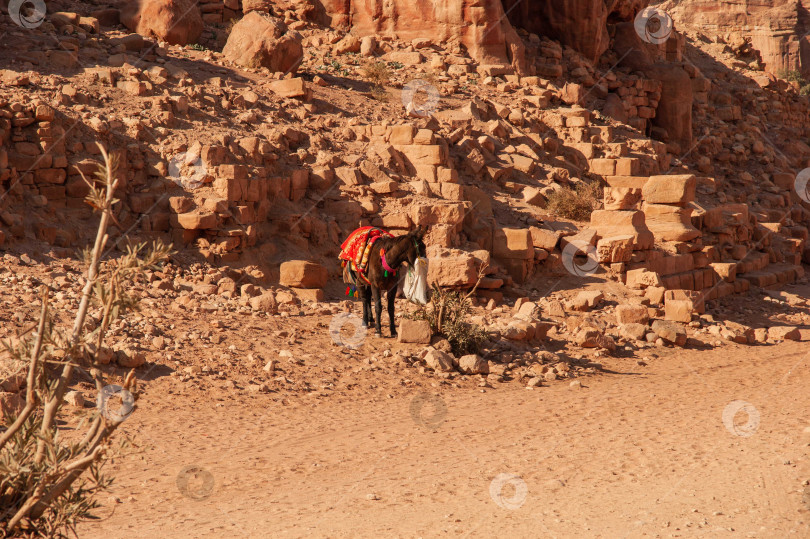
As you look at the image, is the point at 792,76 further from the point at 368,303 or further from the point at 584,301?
the point at 368,303

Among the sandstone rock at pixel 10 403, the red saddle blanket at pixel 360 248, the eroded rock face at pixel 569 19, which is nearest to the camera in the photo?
the sandstone rock at pixel 10 403

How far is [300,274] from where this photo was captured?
12.3m

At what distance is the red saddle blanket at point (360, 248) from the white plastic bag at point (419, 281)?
2.13 ft

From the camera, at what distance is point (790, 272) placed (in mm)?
19234

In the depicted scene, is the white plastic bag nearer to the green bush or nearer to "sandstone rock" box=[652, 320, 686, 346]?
the green bush

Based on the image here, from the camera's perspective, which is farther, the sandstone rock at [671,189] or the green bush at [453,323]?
the sandstone rock at [671,189]

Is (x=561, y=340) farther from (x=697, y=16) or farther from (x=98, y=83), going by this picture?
(x=697, y=16)

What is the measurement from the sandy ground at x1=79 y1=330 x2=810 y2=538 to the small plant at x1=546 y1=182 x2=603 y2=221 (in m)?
6.74

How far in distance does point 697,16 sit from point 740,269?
75.2 ft

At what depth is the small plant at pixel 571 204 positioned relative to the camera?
639 inches

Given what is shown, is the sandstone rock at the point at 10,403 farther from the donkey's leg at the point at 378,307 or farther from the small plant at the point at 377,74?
the small plant at the point at 377,74

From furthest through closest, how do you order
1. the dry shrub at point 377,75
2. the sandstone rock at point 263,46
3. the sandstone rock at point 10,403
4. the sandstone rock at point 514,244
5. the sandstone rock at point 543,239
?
the dry shrub at point 377,75
the sandstone rock at point 263,46
the sandstone rock at point 543,239
the sandstone rock at point 514,244
the sandstone rock at point 10,403

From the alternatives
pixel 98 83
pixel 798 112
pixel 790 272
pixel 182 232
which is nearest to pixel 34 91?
pixel 98 83

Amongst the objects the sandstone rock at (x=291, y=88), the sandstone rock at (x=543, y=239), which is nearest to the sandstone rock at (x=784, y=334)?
the sandstone rock at (x=543, y=239)
